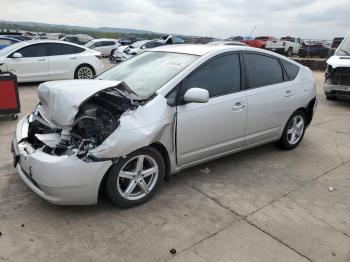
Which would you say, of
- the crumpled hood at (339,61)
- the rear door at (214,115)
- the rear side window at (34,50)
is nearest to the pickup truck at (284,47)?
the crumpled hood at (339,61)

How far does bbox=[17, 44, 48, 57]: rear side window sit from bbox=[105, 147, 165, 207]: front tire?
29.8 feet

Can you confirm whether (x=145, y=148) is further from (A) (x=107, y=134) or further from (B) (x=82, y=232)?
(B) (x=82, y=232)

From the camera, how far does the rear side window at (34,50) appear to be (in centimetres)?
1135

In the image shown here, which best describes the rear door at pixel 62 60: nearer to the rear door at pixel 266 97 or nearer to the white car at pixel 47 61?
the white car at pixel 47 61

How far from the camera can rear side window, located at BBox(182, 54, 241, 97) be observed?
418 cm

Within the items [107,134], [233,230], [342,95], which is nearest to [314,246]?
[233,230]

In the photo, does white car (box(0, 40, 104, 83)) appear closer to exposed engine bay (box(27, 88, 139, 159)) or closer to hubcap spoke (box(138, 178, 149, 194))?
exposed engine bay (box(27, 88, 139, 159))

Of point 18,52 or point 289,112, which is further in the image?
point 18,52

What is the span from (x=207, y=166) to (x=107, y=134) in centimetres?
185

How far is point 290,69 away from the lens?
5477 mm

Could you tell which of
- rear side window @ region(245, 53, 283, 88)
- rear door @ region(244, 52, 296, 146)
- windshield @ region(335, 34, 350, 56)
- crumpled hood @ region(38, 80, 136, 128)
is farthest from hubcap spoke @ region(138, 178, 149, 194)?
windshield @ region(335, 34, 350, 56)

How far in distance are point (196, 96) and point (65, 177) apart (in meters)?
1.52

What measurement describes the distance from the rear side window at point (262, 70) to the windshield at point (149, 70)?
876 mm

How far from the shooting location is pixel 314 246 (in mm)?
3285
